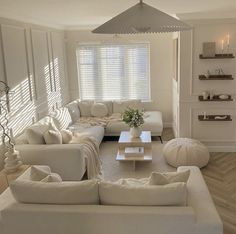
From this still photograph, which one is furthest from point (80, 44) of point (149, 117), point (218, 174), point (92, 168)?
point (218, 174)

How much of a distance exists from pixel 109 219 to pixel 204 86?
378 cm

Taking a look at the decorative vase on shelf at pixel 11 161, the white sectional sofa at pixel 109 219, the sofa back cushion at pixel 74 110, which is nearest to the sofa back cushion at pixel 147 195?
the white sectional sofa at pixel 109 219

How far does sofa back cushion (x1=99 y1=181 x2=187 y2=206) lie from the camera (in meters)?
2.31

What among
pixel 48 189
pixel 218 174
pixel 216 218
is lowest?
pixel 218 174

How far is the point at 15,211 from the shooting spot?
2.36m

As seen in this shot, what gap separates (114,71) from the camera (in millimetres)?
7273

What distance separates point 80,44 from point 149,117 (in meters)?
2.44

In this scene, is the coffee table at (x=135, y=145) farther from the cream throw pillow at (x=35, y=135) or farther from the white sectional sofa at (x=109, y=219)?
the white sectional sofa at (x=109, y=219)

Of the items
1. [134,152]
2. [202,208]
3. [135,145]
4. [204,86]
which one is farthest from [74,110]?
[202,208]

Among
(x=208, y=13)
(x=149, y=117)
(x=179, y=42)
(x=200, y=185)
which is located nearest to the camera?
(x=200, y=185)

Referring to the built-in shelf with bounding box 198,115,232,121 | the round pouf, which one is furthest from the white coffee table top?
the built-in shelf with bounding box 198,115,232,121

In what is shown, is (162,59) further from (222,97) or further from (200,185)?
(200,185)

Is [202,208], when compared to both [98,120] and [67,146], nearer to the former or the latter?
[67,146]

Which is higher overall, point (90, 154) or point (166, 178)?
point (166, 178)
